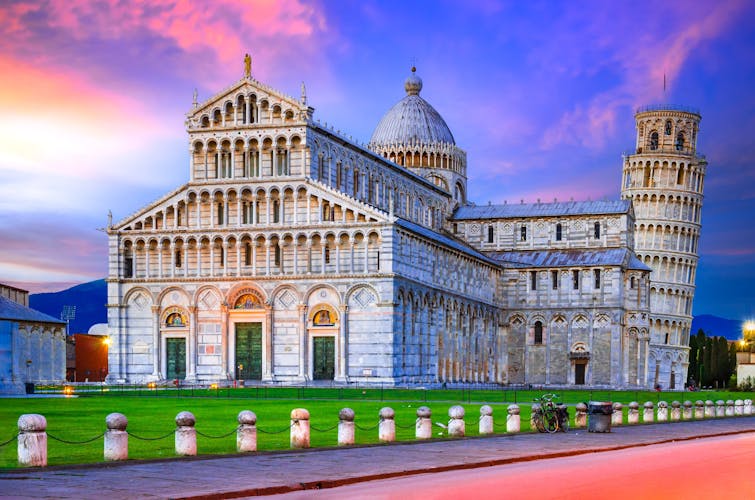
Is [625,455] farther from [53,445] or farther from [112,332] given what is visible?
[112,332]

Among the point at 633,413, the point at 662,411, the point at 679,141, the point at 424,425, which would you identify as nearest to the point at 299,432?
the point at 424,425

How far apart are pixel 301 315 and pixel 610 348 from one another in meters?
39.9

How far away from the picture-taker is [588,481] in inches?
1012

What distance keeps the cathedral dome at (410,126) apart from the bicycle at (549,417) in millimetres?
89044

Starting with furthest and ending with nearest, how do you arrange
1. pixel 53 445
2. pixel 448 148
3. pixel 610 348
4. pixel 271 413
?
1. pixel 448 148
2. pixel 610 348
3. pixel 271 413
4. pixel 53 445

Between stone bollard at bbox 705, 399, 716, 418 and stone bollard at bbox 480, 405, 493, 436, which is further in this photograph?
stone bollard at bbox 705, 399, 716, 418

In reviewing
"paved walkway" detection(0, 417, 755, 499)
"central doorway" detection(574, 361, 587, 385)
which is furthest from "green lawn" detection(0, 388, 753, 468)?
"central doorway" detection(574, 361, 587, 385)

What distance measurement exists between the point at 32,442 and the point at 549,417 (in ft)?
68.0

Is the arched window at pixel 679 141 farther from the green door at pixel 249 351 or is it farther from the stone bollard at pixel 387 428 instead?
the stone bollard at pixel 387 428

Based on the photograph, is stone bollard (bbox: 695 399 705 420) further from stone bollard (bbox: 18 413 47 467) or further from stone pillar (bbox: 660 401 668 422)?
stone bollard (bbox: 18 413 47 467)

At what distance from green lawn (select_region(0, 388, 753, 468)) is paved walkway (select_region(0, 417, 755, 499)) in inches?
71.9

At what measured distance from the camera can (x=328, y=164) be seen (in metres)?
98.2

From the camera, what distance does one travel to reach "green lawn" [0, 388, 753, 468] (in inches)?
1262

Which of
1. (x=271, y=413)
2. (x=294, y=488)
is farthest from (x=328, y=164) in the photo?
(x=294, y=488)
